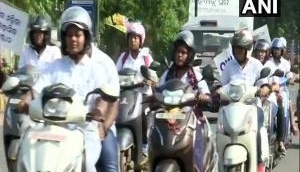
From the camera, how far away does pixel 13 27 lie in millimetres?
8578

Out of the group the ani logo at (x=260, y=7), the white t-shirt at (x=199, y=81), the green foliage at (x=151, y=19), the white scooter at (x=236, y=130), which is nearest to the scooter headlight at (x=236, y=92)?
the white scooter at (x=236, y=130)

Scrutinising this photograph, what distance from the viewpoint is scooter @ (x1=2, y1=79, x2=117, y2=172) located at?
544 centimetres

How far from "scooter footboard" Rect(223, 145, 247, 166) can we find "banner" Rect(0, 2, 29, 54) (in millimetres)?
2307

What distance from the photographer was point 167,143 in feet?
22.4

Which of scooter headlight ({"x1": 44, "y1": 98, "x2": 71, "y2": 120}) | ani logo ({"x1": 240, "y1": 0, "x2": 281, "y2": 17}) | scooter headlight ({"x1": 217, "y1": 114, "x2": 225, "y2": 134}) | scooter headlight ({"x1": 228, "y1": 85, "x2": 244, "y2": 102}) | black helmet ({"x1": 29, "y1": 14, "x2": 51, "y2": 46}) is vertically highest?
ani logo ({"x1": 240, "y1": 0, "x2": 281, "y2": 17})

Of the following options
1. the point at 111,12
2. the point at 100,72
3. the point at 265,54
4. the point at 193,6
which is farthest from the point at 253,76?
the point at 193,6

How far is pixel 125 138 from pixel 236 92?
157 centimetres

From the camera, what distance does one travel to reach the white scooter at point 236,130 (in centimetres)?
784

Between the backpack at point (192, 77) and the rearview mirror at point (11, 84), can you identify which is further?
the backpack at point (192, 77)

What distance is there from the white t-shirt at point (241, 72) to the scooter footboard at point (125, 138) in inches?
44.0

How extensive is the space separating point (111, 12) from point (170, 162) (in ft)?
67.4

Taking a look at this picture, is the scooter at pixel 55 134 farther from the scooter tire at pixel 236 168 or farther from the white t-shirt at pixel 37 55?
the white t-shirt at pixel 37 55

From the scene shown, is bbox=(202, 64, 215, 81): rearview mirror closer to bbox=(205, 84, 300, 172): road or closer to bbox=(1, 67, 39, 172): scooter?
bbox=(1, 67, 39, 172): scooter

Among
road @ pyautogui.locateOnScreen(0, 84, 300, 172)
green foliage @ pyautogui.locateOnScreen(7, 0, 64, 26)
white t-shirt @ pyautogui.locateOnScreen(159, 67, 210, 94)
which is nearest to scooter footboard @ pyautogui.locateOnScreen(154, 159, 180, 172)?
white t-shirt @ pyautogui.locateOnScreen(159, 67, 210, 94)
